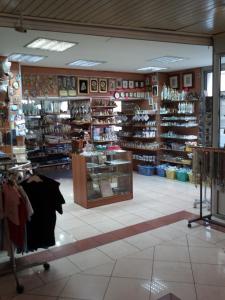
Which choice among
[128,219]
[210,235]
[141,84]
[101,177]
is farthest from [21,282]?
[141,84]

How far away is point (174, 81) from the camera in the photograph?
29.0 ft

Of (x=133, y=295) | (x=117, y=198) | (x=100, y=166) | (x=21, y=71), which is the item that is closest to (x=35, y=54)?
(x=21, y=71)

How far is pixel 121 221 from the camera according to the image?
16.6ft

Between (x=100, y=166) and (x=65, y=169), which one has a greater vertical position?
(x=100, y=166)

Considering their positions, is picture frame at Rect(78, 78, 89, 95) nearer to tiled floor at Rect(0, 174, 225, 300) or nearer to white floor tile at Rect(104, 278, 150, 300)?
tiled floor at Rect(0, 174, 225, 300)

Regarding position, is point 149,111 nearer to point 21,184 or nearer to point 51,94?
point 51,94

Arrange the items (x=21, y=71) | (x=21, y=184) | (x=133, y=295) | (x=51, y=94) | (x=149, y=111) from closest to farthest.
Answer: (x=133, y=295) → (x=21, y=184) → (x=21, y=71) → (x=51, y=94) → (x=149, y=111)

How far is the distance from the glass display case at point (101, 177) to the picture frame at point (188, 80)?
3.26 m

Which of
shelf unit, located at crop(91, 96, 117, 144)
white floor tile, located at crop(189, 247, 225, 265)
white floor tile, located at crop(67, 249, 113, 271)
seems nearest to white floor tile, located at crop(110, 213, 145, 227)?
white floor tile, located at crop(67, 249, 113, 271)

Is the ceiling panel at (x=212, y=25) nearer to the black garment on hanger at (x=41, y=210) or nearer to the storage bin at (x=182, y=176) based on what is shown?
the black garment on hanger at (x=41, y=210)

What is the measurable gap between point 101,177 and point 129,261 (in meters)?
2.54

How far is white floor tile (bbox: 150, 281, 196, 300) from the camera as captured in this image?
9.71ft

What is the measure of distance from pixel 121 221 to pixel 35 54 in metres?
3.55

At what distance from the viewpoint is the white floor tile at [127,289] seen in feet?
9.74
